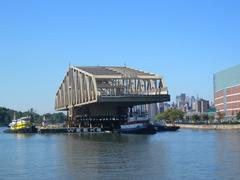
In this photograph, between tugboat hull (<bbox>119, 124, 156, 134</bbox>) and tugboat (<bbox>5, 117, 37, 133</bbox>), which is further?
tugboat (<bbox>5, 117, 37, 133</bbox>)

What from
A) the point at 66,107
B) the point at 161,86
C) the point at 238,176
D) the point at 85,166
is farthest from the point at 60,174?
the point at 66,107

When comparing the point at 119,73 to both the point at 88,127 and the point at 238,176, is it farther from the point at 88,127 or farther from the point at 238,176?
the point at 238,176

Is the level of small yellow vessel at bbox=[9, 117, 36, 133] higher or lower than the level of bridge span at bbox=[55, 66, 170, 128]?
lower

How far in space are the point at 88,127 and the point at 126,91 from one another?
17.3 metres

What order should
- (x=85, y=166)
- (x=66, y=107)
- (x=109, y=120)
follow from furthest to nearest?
(x=66, y=107) → (x=109, y=120) → (x=85, y=166)

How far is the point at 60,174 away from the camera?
139 ft

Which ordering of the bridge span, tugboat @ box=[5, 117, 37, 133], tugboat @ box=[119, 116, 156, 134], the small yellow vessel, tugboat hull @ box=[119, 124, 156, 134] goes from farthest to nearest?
the small yellow vessel < tugboat @ box=[5, 117, 37, 133] < the bridge span < tugboat @ box=[119, 116, 156, 134] < tugboat hull @ box=[119, 124, 156, 134]

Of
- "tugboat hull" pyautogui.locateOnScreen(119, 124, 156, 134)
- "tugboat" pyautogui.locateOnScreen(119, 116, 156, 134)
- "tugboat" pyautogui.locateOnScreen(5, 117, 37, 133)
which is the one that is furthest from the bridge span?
"tugboat" pyautogui.locateOnScreen(5, 117, 37, 133)

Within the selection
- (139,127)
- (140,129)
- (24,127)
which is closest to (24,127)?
(24,127)

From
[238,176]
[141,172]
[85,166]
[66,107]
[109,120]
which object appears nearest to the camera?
[238,176]

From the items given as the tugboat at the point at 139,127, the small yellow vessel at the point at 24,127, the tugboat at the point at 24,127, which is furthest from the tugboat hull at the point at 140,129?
the small yellow vessel at the point at 24,127

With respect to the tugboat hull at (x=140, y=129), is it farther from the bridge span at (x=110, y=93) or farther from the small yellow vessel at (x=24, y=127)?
the small yellow vessel at (x=24, y=127)

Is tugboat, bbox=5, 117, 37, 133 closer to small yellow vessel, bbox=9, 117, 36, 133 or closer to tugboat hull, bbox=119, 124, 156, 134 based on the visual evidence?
small yellow vessel, bbox=9, 117, 36, 133

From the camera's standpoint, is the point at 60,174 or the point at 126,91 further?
the point at 126,91
